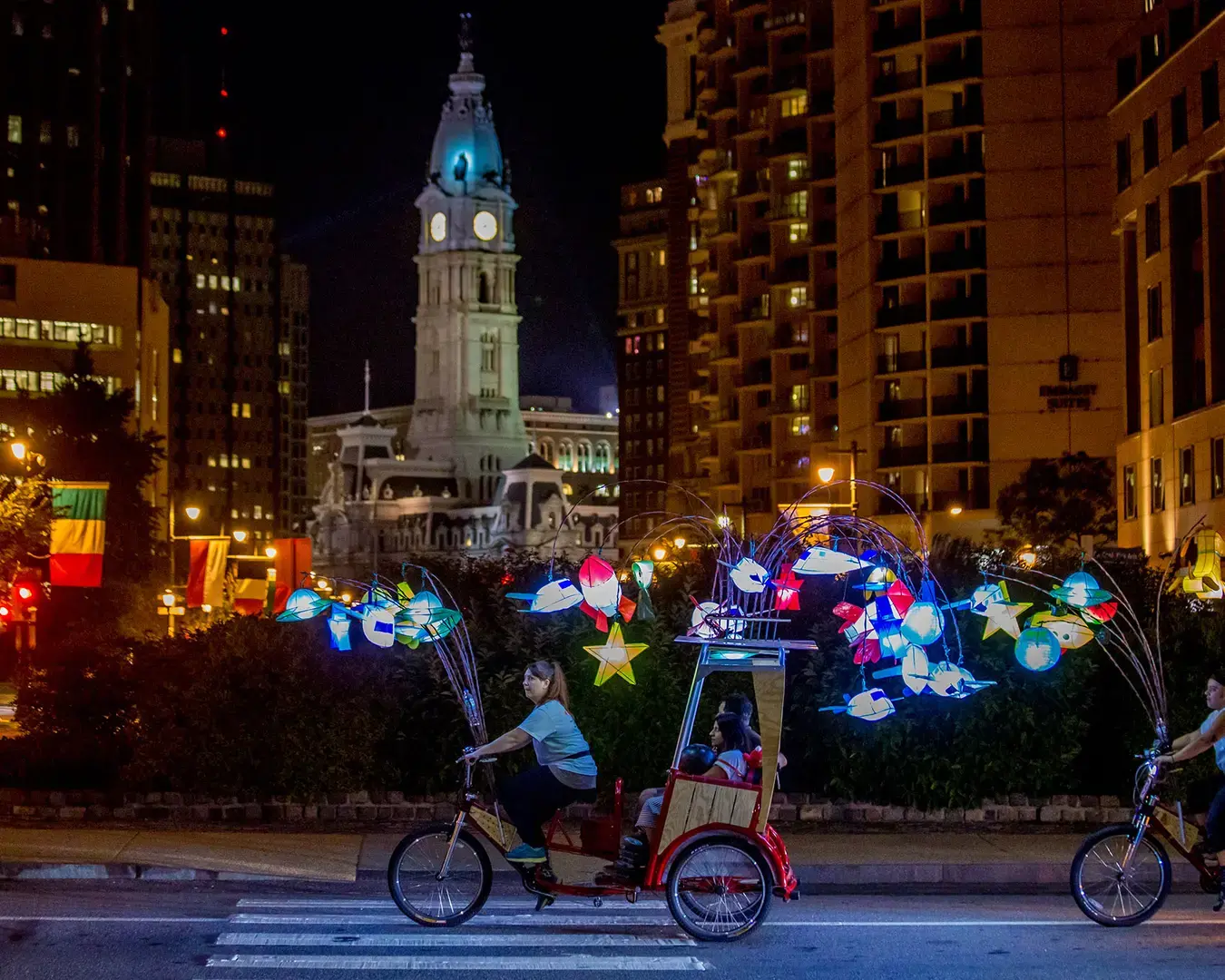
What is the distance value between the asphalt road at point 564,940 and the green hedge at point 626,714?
14.3 feet

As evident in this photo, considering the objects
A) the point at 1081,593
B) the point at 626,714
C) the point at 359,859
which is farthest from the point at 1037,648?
the point at 359,859

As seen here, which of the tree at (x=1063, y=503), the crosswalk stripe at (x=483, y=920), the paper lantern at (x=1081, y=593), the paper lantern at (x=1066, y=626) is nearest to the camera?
the crosswalk stripe at (x=483, y=920)

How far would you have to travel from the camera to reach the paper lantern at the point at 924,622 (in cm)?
1705

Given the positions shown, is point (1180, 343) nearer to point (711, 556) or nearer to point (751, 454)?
point (711, 556)

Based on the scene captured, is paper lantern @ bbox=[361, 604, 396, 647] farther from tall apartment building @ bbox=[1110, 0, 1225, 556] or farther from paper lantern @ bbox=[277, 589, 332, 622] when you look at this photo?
tall apartment building @ bbox=[1110, 0, 1225, 556]

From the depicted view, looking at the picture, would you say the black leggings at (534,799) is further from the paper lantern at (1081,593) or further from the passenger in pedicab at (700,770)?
the paper lantern at (1081,593)

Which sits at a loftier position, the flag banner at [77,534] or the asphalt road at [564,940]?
the flag banner at [77,534]

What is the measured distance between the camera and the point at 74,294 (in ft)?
329

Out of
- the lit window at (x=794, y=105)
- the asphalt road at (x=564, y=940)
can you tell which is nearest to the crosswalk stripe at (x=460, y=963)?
the asphalt road at (x=564, y=940)

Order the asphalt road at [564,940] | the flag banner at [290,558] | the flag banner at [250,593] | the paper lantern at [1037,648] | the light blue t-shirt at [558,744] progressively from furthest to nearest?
1. the flag banner at [250,593]
2. the flag banner at [290,558]
3. the paper lantern at [1037,648]
4. the light blue t-shirt at [558,744]
5. the asphalt road at [564,940]

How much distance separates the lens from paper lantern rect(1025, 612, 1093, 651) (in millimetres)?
18219

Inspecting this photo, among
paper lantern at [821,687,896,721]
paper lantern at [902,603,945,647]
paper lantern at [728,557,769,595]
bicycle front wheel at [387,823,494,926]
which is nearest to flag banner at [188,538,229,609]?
paper lantern at [821,687,896,721]

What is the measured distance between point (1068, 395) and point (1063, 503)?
940cm

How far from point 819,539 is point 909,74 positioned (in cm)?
6827
